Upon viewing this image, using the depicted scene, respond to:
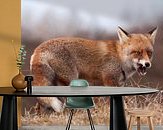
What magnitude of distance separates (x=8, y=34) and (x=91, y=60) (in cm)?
125

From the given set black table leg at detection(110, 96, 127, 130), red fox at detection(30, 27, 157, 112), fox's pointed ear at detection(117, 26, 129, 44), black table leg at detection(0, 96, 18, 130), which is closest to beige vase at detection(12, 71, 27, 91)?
black table leg at detection(0, 96, 18, 130)

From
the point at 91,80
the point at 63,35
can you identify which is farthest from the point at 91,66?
the point at 63,35

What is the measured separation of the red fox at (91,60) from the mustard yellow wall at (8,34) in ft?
1.04

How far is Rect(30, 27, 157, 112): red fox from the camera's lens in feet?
16.8

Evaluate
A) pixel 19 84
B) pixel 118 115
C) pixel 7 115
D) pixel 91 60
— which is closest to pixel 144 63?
pixel 91 60

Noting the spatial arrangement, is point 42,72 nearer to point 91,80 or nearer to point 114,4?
point 91,80

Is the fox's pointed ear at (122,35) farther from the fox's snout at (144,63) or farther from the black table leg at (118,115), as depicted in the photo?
the black table leg at (118,115)

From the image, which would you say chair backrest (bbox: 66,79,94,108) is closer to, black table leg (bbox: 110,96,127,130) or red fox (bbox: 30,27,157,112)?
red fox (bbox: 30,27,157,112)

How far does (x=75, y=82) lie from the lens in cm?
433

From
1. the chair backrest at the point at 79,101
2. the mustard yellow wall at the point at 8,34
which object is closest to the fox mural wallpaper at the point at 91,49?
the mustard yellow wall at the point at 8,34

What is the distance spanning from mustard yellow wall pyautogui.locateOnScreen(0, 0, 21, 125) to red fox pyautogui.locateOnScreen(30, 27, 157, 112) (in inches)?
12.5

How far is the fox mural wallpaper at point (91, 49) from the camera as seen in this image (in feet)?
16.8

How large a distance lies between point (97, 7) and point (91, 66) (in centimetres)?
86

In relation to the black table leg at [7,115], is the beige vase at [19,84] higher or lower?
higher
